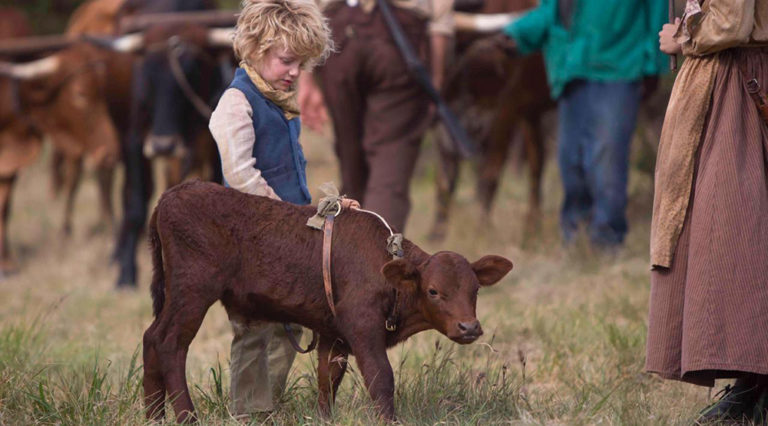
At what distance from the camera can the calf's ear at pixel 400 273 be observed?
135 inches

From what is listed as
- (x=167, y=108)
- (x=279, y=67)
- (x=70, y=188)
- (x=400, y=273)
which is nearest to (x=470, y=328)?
(x=400, y=273)

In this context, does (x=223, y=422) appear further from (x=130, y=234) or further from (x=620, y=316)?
(x=130, y=234)

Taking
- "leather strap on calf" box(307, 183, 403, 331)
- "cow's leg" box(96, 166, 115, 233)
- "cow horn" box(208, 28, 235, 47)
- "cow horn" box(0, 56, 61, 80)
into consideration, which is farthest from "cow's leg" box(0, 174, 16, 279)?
"leather strap on calf" box(307, 183, 403, 331)

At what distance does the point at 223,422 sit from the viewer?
12.3ft

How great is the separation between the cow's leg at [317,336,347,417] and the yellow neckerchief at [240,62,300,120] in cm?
80

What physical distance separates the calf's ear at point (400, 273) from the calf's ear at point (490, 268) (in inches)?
7.7

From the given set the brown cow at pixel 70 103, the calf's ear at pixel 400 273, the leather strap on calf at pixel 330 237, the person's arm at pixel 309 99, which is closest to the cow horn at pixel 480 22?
the person's arm at pixel 309 99

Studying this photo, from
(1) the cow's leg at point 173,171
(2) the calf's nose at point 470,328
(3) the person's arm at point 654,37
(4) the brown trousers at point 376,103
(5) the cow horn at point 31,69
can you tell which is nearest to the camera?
(2) the calf's nose at point 470,328

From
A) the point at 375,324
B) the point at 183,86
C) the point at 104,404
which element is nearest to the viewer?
the point at 375,324

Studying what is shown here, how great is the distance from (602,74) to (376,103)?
4.51 feet

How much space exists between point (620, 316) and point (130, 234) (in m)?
4.30

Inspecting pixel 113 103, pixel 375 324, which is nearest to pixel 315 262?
pixel 375 324

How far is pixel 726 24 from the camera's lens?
3.73m

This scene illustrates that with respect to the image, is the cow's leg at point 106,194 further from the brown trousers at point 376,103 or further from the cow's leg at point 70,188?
the brown trousers at point 376,103
